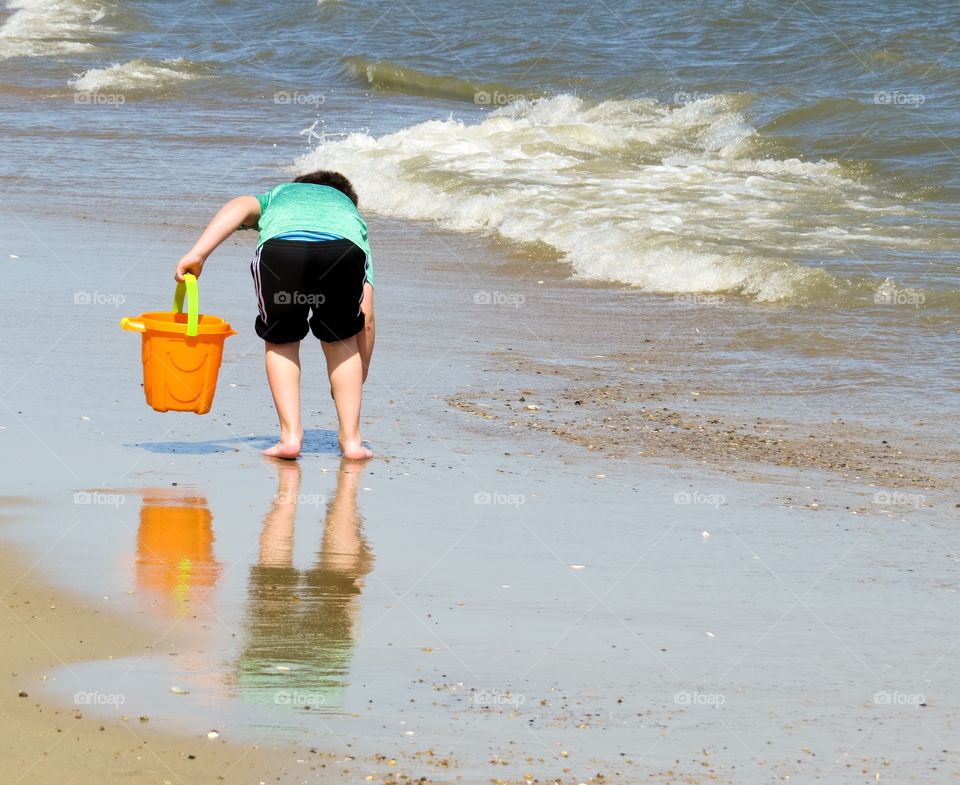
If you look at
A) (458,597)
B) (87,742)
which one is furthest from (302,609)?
(87,742)

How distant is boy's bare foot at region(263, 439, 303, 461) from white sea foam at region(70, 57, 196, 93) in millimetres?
18285

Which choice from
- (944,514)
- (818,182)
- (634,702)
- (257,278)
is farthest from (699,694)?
(818,182)

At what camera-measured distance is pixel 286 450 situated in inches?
236

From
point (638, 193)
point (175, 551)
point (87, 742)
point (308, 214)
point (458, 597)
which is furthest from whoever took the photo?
point (638, 193)

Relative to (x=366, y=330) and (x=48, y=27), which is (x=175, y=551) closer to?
(x=366, y=330)

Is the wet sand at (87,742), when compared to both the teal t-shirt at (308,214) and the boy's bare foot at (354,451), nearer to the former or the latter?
the boy's bare foot at (354,451)

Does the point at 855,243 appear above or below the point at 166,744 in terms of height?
below

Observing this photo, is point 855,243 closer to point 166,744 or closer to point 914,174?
point 914,174

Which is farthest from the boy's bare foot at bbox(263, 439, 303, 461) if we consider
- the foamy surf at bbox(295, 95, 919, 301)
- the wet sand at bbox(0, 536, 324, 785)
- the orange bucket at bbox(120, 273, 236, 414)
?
the foamy surf at bbox(295, 95, 919, 301)

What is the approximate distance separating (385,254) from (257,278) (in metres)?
5.52

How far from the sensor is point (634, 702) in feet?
12.2

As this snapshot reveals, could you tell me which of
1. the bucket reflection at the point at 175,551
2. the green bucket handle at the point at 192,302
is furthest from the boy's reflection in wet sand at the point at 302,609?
the green bucket handle at the point at 192,302

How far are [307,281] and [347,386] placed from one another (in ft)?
1.63

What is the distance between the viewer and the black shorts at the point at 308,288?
591 centimetres
